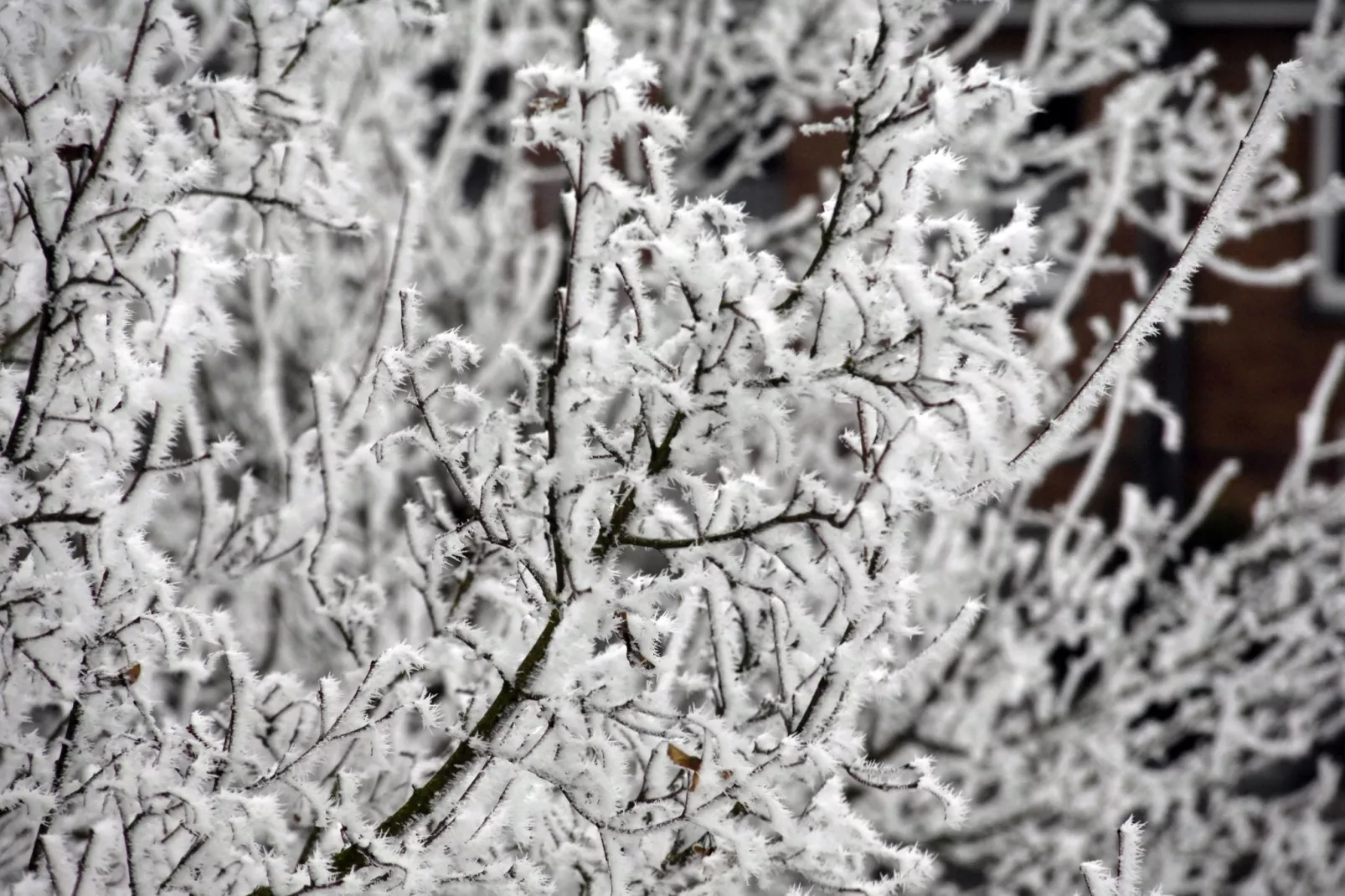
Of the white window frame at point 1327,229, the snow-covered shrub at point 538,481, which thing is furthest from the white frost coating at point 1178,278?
the white window frame at point 1327,229

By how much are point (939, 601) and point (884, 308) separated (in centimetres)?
231

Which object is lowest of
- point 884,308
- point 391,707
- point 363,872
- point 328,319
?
point 363,872

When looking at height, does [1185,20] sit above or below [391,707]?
above

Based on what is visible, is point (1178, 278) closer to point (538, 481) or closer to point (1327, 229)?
point (538, 481)

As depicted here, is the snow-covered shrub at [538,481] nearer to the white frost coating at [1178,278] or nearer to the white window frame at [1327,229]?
the white frost coating at [1178,278]

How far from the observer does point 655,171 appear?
43.6 inches

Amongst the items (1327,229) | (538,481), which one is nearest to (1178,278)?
(538,481)

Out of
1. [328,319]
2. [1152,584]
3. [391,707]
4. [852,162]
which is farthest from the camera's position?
[328,319]

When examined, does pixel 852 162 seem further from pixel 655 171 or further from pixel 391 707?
pixel 391 707

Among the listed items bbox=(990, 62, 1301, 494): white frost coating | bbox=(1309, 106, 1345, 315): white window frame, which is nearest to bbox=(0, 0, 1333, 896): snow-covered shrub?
bbox=(990, 62, 1301, 494): white frost coating

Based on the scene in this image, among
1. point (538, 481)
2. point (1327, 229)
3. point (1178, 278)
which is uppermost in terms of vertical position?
point (1327, 229)

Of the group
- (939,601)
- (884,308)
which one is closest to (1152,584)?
(939,601)

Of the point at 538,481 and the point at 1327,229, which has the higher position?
the point at 1327,229

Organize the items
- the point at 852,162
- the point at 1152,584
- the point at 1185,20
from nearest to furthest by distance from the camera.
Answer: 1. the point at 852,162
2. the point at 1152,584
3. the point at 1185,20
